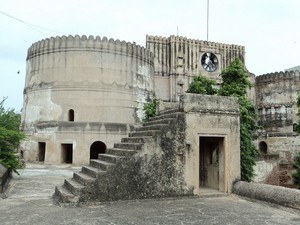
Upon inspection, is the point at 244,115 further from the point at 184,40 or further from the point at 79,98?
the point at 184,40

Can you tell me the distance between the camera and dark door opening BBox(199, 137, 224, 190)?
8797 millimetres

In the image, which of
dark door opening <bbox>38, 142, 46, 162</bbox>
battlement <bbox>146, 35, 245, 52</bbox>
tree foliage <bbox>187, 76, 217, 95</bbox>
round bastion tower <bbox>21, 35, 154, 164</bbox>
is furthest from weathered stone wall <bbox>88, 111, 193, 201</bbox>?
battlement <bbox>146, 35, 245, 52</bbox>

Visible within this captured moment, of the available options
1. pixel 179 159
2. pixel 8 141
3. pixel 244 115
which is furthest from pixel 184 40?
pixel 179 159

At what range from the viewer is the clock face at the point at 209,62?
27.1 metres

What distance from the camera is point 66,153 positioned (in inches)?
801

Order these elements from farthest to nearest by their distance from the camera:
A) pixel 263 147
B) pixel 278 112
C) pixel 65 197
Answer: pixel 278 112, pixel 263 147, pixel 65 197

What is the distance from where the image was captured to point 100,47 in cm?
2031

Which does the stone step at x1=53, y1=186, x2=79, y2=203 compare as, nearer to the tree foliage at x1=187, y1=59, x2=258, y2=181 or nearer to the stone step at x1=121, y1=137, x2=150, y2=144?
the stone step at x1=121, y1=137, x2=150, y2=144

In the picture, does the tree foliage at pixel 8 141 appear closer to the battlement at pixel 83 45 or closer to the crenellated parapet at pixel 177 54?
the battlement at pixel 83 45

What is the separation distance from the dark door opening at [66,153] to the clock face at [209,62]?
41.5ft

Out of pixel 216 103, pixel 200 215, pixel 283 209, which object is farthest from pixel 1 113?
pixel 283 209

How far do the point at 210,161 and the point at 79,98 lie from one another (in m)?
12.0

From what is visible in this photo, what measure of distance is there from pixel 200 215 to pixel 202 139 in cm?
353

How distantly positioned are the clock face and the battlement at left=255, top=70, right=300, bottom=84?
15.6 feet
